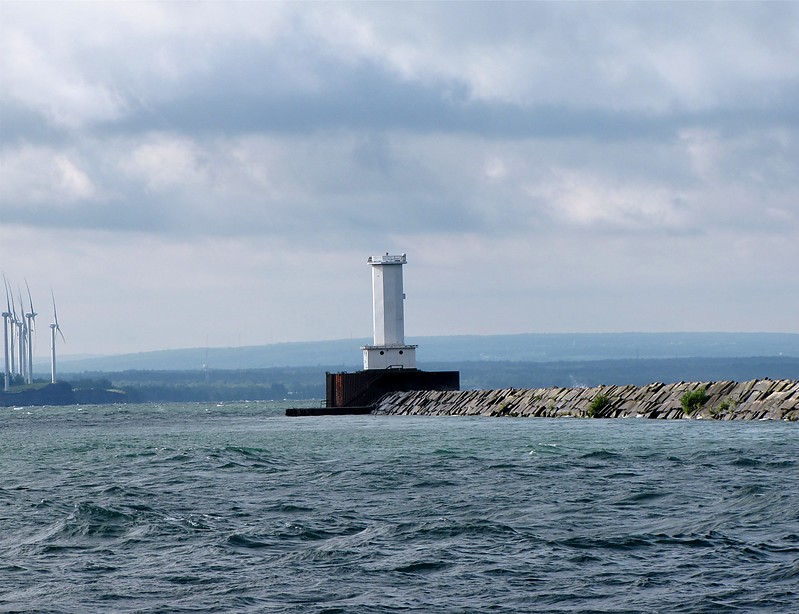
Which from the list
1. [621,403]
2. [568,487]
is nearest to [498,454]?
[568,487]

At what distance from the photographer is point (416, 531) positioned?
60.3 feet

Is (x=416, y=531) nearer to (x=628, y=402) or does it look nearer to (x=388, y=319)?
(x=628, y=402)

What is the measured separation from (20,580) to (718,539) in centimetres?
902

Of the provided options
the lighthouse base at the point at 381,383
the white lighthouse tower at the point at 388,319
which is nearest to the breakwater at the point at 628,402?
the lighthouse base at the point at 381,383

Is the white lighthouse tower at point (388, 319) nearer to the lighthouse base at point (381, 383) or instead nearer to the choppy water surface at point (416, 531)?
the lighthouse base at point (381, 383)

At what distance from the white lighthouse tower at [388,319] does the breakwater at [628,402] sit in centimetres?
263

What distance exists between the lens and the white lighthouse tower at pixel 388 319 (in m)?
71.2

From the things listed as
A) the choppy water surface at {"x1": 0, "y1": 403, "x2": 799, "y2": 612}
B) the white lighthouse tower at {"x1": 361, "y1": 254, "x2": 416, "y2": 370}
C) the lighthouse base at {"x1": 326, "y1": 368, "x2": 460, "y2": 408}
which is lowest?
the choppy water surface at {"x1": 0, "y1": 403, "x2": 799, "y2": 612}

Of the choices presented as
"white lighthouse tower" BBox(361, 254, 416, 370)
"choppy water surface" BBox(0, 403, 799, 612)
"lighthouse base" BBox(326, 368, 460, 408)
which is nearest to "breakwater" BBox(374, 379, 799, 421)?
"lighthouse base" BBox(326, 368, 460, 408)

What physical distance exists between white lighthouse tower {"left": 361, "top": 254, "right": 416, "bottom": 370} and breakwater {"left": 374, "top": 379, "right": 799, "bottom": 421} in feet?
8.61

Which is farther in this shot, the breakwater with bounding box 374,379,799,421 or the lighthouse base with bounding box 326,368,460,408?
the lighthouse base with bounding box 326,368,460,408

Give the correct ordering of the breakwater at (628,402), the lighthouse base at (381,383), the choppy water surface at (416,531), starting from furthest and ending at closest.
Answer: the lighthouse base at (381,383) < the breakwater at (628,402) < the choppy water surface at (416,531)

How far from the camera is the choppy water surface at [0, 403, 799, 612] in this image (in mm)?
14188

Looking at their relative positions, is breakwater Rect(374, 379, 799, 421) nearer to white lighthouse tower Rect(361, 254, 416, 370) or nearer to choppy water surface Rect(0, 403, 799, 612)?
white lighthouse tower Rect(361, 254, 416, 370)
